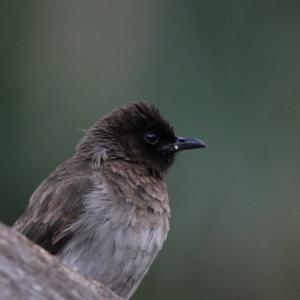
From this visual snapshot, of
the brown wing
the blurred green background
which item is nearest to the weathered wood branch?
the brown wing

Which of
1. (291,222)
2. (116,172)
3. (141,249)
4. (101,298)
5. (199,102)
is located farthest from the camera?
(291,222)

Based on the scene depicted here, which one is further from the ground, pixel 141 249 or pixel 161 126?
pixel 161 126

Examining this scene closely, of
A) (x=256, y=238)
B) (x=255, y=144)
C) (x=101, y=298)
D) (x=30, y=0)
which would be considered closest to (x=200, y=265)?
(x=256, y=238)

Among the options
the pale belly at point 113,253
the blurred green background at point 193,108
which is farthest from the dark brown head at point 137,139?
the pale belly at point 113,253

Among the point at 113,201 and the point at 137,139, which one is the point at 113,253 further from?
the point at 137,139

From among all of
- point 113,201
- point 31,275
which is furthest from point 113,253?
point 31,275

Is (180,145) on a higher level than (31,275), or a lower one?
higher

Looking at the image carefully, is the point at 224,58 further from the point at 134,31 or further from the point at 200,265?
the point at 200,265
